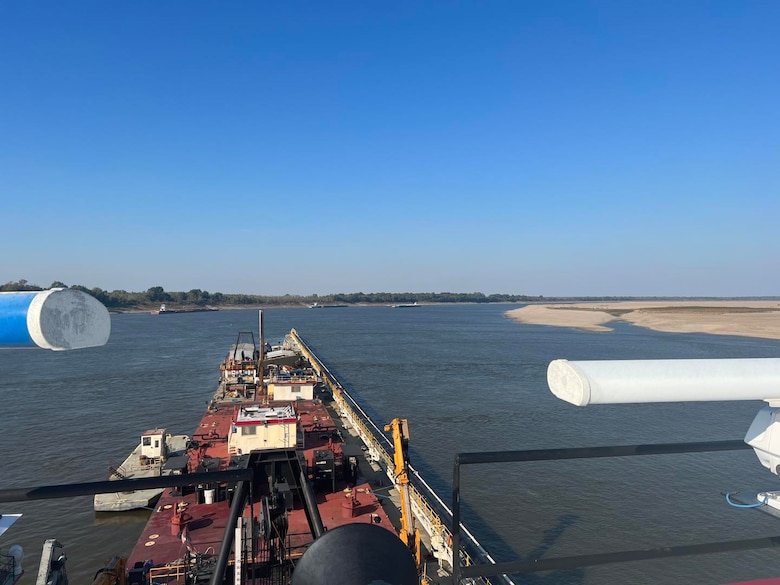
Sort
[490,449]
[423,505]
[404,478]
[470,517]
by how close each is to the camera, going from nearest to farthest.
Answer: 1. [404,478]
2. [423,505]
3. [470,517]
4. [490,449]

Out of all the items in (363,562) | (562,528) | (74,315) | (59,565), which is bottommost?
(562,528)

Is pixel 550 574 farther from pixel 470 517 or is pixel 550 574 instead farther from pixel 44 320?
pixel 44 320

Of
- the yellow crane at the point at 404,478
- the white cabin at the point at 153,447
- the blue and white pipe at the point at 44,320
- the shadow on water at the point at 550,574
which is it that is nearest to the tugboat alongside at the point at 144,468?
the white cabin at the point at 153,447

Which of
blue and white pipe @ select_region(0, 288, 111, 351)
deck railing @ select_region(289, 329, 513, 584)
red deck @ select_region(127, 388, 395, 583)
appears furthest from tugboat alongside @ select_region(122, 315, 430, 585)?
blue and white pipe @ select_region(0, 288, 111, 351)

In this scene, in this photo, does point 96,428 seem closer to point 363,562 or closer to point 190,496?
point 190,496

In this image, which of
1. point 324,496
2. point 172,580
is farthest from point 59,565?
point 324,496

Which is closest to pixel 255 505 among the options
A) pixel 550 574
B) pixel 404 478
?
pixel 404 478

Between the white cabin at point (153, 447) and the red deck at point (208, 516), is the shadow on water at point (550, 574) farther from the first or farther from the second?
the white cabin at point (153, 447)

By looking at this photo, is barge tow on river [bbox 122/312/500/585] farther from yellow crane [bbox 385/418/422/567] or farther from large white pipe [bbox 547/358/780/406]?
large white pipe [bbox 547/358/780/406]
